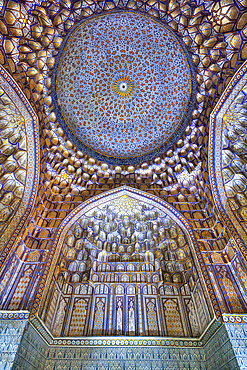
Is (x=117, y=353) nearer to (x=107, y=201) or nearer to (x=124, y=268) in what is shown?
(x=124, y=268)

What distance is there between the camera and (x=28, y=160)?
9.14 metres

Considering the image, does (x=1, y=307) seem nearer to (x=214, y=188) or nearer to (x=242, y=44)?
(x=214, y=188)

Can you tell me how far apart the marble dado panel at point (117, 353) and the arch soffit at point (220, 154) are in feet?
8.02

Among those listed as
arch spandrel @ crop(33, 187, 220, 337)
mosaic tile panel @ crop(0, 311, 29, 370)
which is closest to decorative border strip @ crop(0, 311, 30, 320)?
mosaic tile panel @ crop(0, 311, 29, 370)

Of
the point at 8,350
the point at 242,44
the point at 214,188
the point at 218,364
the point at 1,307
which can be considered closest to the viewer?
the point at 8,350

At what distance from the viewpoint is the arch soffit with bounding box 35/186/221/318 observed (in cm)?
720

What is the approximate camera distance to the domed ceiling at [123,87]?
981 centimetres

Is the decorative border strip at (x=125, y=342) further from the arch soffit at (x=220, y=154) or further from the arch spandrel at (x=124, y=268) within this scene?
the arch soffit at (x=220, y=154)

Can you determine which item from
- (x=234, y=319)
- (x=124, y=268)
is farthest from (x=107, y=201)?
(x=234, y=319)

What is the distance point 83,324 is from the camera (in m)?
8.12

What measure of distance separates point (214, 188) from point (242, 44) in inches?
196

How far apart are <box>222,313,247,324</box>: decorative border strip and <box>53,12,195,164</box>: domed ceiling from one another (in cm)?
761

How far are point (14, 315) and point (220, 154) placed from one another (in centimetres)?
890

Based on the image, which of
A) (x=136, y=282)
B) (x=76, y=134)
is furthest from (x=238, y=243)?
(x=76, y=134)
